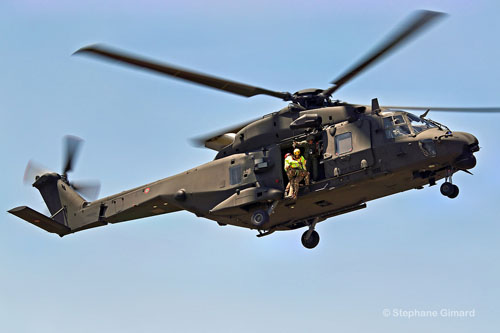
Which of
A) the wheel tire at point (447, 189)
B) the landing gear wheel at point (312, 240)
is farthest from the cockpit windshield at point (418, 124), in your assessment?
the landing gear wheel at point (312, 240)

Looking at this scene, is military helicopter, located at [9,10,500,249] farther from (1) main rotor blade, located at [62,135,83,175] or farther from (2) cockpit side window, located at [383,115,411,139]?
(1) main rotor blade, located at [62,135,83,175]

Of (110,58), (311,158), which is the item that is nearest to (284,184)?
(311,158)

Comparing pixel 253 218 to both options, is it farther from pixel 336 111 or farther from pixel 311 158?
pixel 336 111

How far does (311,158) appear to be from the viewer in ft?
75.0

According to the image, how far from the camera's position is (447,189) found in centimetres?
2120

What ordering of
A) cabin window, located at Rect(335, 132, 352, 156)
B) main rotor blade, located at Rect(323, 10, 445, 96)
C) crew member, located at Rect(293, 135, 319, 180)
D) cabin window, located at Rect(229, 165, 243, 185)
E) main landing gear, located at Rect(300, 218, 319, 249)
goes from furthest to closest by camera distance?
main landing gear, located at Rect(300, 218, 319, 249)
cabin window, located at Rect(229, 165, 243, 185)
crew member, located at Rect(293, 135, 319, 180)
cabin window, located at Rect(335, 132, 352, 156)
main rotor blade, located at Rect(323, 10, 445, 96)

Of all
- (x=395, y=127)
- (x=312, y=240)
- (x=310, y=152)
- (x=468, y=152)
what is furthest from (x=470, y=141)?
(x=312, y=240)

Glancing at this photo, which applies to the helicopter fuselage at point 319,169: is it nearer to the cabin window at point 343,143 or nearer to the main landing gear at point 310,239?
the cabin window at point 343,143

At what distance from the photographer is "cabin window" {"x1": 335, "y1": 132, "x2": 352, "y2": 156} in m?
22.2

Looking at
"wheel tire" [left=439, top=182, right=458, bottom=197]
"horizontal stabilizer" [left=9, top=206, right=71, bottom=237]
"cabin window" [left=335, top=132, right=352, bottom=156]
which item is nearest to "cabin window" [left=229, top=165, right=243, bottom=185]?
"cabin window" [left=335, top=132, right=352, bottom=156]

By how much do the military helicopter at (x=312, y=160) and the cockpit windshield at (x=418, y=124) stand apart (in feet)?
0.09

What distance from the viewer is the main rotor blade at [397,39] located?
62.6 ft

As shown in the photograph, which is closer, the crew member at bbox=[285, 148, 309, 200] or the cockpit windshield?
the cockpit windshield

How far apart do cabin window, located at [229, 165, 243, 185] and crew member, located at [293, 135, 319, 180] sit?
5.95 ft
